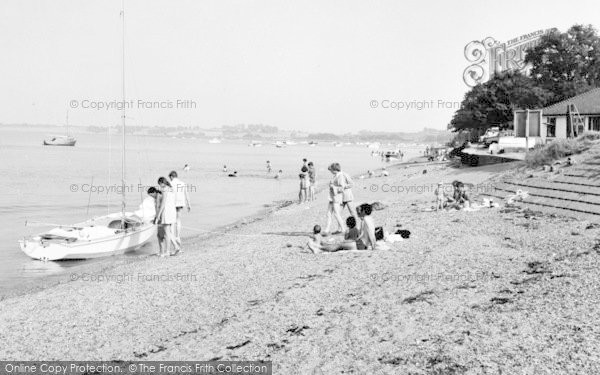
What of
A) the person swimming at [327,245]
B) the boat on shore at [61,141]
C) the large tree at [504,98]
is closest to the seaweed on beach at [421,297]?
the person swimming at [327,245]

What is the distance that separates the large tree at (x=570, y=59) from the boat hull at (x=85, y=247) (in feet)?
187

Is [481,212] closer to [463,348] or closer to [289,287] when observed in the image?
[289,287]

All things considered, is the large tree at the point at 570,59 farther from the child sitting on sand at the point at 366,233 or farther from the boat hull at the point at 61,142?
the boat hull at the point at 61,142

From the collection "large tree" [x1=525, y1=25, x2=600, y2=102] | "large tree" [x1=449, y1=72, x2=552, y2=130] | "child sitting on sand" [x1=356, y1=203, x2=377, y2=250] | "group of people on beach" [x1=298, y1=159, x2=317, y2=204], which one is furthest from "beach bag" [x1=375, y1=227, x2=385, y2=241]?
"large tree" [x1=525, y1=25, x2=600, y2=102]

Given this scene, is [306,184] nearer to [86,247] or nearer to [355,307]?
[86,247]

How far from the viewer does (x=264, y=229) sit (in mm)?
20688

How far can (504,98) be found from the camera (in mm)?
62781

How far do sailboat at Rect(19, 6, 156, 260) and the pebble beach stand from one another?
2.92 meters

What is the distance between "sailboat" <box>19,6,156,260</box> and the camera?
17.6m

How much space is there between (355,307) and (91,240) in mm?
11105

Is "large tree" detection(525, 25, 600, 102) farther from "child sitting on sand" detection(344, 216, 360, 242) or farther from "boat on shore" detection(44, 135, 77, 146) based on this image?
"boat on shore" detection(44, 135, 77, 146)

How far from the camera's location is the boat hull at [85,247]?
1756 centimetres

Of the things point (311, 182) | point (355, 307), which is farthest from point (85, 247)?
point (311, 182)

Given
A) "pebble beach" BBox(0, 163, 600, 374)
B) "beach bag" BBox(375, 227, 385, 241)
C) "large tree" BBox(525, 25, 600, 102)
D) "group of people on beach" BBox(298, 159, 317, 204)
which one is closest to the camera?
"pebble beach" BBox(0, 163, 600, 374)
